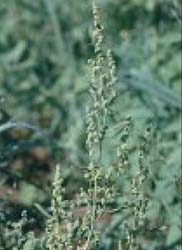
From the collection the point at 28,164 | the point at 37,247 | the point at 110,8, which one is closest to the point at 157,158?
the point at 37,247

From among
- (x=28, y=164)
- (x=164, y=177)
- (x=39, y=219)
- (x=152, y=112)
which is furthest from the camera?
(x=28, y=164)

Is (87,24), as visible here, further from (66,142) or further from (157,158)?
(157,158)

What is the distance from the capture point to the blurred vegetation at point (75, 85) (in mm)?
3420

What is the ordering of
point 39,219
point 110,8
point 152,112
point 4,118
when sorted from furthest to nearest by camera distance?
point 110,8 < point 152,112 < point 4,118 < point 39,219

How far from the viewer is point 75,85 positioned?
174 inches

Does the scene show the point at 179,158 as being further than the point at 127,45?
No

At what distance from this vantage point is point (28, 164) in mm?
4539

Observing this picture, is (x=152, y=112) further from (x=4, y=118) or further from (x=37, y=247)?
(x=37, y=247)

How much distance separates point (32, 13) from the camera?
5.07 metres

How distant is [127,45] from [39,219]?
1.54 metres

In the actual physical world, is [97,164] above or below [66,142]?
below

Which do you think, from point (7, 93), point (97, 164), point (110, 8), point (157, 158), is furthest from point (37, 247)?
point (110, 8)

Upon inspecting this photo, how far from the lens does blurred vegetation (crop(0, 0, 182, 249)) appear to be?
342 cm

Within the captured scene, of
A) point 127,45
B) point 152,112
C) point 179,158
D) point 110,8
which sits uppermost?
point 110,8
